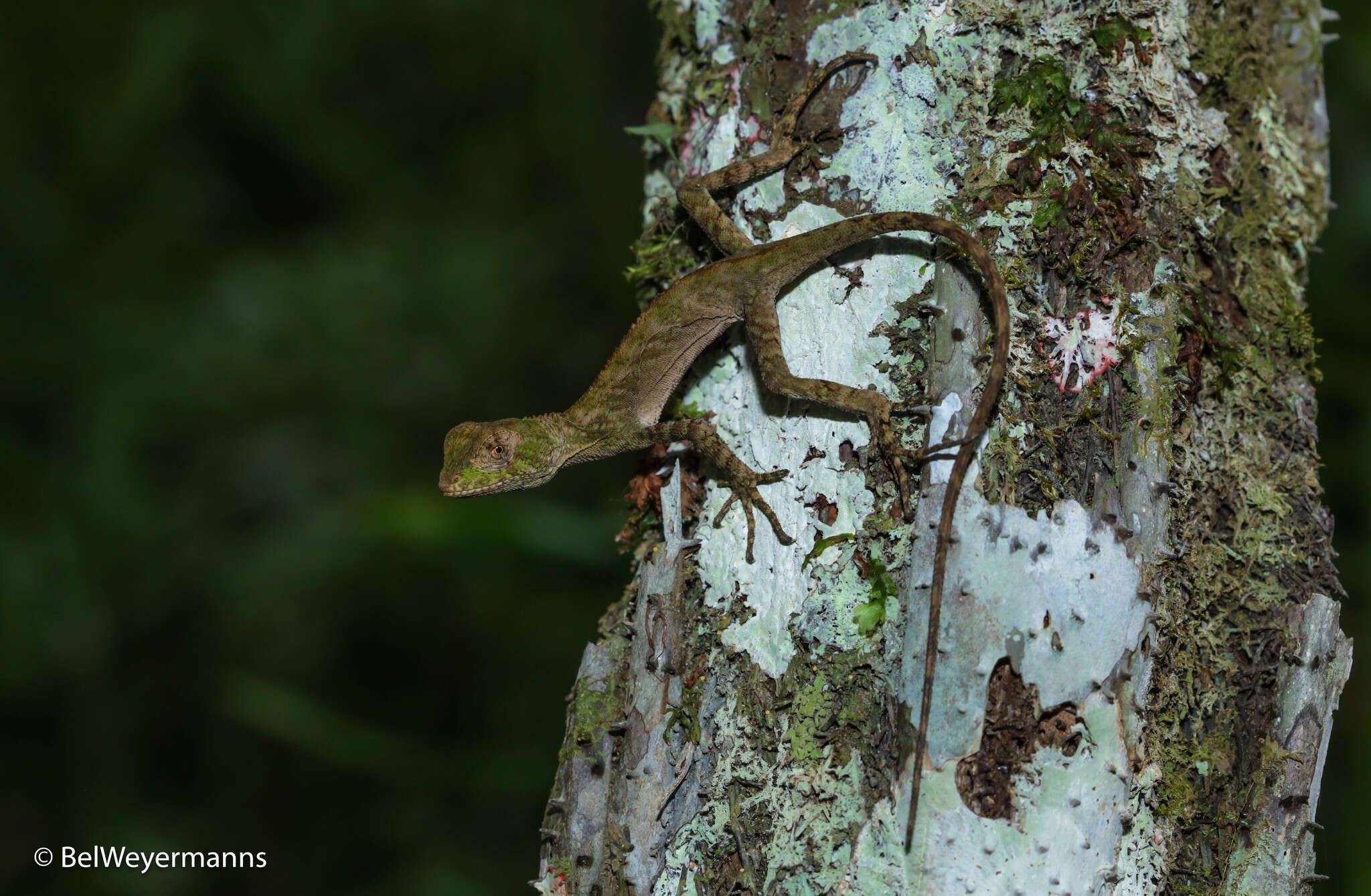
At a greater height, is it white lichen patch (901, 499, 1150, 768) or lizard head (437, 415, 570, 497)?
lizard head (437, 415, 570, 497)

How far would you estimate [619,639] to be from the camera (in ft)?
9.60

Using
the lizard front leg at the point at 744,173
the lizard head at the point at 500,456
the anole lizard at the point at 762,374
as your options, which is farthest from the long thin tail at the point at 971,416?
the lizard head at the point at 500,456

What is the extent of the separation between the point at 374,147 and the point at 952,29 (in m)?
5.30

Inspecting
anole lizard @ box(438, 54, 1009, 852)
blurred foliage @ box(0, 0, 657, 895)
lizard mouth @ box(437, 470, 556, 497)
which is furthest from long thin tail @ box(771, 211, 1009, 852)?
blurred foliage @ box(0, 0, 657, 895)

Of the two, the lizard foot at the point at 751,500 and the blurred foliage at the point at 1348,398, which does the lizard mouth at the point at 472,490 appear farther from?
the blurred foliage at the point at 1348,398

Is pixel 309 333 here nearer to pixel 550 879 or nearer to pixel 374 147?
pixel 374 147

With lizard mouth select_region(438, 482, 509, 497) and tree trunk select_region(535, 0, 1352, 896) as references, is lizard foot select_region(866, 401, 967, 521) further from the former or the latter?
lizard mouth select_region(438, 482, 509, 497)

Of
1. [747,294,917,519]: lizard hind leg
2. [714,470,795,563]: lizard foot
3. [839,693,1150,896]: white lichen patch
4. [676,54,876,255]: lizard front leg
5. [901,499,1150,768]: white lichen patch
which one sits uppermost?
[676,54,876,255]: lizard front leg

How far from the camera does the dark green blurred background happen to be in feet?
17.4

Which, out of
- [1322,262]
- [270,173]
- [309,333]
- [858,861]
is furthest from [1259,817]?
[270,173]

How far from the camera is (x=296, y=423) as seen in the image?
631cm

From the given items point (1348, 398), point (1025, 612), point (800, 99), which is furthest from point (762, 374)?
point (1348, 398)

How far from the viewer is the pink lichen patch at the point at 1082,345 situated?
2.44 metres

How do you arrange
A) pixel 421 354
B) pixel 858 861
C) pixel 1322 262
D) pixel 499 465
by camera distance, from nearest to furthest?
pixel 858 861
pixel 499 465
pixel 1322 262
pixel 421 354
